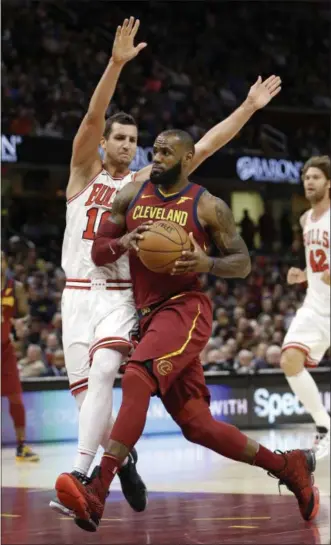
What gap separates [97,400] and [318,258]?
374 cm

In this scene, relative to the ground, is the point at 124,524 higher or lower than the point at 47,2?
lower

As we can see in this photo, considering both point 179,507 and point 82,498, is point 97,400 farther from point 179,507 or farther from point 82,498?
point 179,507

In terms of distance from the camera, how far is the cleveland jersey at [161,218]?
17.9ft

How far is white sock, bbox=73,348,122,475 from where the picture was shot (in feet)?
18.9

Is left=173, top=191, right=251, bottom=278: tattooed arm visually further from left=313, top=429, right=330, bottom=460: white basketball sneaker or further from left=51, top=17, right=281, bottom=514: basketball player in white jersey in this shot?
left=313, top=429, right=330, bottom=460: white basketball sneaker

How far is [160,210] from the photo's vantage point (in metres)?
5.50

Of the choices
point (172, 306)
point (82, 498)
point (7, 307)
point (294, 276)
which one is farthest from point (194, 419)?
point (7, 307)

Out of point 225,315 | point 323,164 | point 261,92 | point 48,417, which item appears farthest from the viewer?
point 225,315

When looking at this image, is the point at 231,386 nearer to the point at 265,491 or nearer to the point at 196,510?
the point at 265,491

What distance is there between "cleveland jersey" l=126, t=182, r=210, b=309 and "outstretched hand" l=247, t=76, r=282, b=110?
1.23 meters

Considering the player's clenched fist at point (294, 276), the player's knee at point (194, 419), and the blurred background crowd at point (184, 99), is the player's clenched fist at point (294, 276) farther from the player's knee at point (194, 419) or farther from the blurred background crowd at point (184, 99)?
the blurred background crowd at point (184, 99)

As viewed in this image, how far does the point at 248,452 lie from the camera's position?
18.7ft

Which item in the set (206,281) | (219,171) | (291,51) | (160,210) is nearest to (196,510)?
(160,210)

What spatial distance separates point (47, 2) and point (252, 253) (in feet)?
18.7
